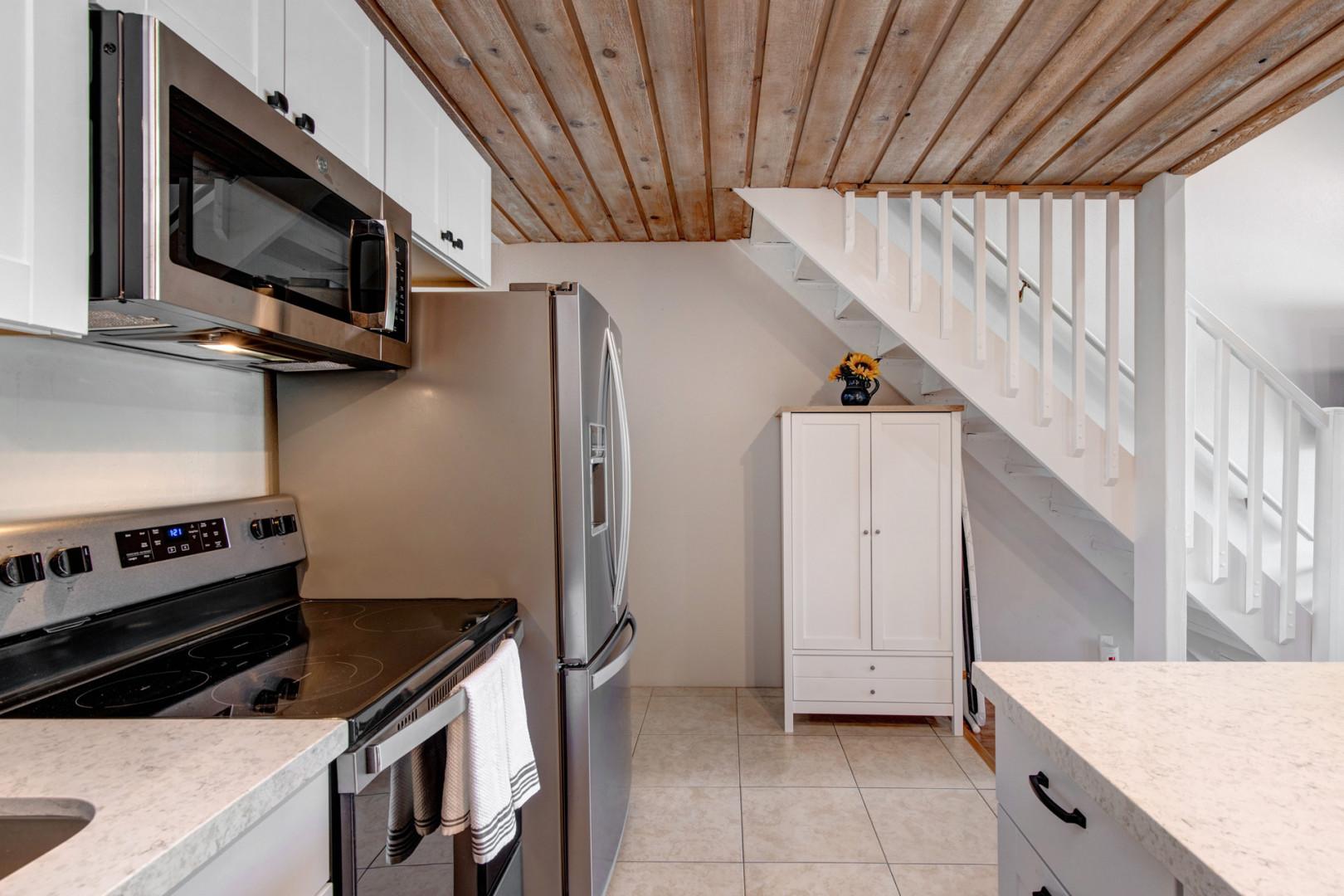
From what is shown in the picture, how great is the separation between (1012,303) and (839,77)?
1.18m

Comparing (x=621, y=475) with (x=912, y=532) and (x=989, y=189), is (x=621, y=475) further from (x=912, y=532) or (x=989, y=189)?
(x=989, y=189)

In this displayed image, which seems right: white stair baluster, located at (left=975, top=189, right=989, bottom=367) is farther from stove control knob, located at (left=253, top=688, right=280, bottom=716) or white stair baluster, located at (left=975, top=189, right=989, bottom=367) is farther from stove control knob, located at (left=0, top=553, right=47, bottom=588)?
stove control knob, located at (left=0, top=553, right=47, bottom=588)

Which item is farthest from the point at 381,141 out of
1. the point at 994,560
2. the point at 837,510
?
the point at 994,560

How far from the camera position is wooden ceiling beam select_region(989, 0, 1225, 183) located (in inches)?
65.1

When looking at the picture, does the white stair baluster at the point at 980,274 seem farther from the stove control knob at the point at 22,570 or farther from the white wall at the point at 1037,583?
the stove control knob at the point at 22,570

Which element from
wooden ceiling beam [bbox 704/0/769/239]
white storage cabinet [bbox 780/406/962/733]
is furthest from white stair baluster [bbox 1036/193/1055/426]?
wooden ceiling beam [bbox 704/0/769/239]

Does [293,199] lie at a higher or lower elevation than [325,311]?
higher

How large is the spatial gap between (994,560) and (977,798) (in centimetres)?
138

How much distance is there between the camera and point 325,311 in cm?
136

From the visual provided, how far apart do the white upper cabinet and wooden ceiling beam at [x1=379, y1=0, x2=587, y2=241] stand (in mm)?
923

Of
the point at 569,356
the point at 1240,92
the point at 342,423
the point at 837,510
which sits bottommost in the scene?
the point at 837,510

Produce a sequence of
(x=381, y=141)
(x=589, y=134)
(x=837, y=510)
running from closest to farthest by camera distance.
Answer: (x=381, y=141) < (x=589, y=134) < (x=837, y=510)

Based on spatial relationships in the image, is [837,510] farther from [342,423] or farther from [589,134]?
[342,423]

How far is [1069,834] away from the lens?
89 centimetres
